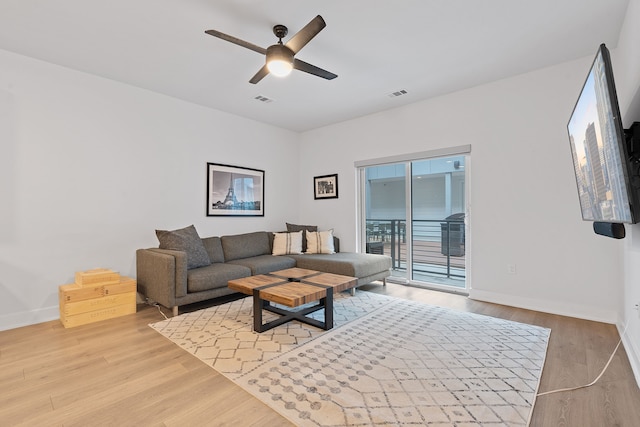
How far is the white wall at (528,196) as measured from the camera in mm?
3115

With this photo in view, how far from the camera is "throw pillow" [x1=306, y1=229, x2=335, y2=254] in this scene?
188 inches

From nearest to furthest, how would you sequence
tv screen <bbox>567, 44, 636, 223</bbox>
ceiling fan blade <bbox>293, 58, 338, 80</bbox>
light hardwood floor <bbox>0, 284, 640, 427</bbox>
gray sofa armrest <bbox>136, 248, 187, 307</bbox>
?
tv screen <bbox>567, 44, 636, 223</bbox>
light hardwood floor <bbox>0, 284, 640, 427</bbox>
ceiling fan blade <bbox>293, 58, 338, 80</bbox>
gray sofa armrest <bbox>136, 248, 187, 307</bbox>

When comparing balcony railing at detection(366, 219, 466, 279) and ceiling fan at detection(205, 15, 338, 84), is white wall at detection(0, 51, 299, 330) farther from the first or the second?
balcony railing at detection(366, 219, 466, 279)

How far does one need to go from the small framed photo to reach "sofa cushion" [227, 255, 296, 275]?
5.00 ft

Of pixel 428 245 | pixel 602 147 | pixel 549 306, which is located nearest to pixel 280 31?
pixel 602 147

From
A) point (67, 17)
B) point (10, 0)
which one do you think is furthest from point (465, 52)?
point (10, 0)

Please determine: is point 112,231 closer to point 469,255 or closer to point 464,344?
point 464,344

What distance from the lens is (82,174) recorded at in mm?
3379

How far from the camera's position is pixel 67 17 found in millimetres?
2438

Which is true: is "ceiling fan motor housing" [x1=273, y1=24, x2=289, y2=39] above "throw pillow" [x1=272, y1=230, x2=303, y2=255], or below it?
above

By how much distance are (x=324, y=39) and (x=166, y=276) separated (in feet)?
9.17

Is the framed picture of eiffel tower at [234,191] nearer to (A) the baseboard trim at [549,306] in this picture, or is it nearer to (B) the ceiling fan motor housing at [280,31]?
(B) the ceiling fan motor housing at [280,31]

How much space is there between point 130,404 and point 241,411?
2.17ft

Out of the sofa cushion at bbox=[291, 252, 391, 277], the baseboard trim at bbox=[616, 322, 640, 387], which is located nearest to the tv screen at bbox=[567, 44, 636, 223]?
the baseboard trim at bbox=[616, 322, 640, 387]
